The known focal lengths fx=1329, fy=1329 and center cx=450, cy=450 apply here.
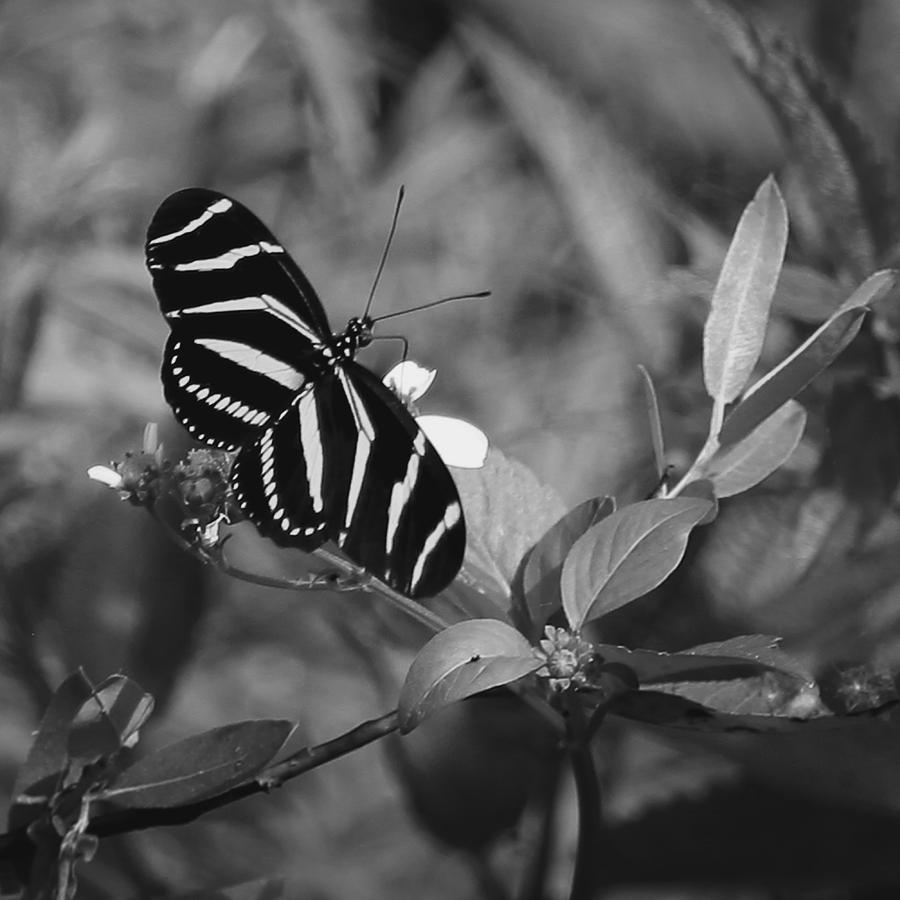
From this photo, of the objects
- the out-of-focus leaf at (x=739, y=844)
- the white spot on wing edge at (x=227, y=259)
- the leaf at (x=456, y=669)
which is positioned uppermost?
the white spot on wing edge at (x=227, y=259)

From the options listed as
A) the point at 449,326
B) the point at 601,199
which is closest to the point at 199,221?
the point at 601,199

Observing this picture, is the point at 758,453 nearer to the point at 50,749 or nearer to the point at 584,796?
the point at 584,796

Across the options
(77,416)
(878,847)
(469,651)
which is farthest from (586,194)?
(469,651)

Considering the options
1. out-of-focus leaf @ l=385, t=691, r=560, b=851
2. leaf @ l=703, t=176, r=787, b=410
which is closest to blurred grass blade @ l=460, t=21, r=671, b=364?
out-of-focus leaf @ l=385, t=691, r=560, b=851

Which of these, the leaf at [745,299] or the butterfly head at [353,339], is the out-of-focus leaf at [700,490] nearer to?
the leaf at [745,299]

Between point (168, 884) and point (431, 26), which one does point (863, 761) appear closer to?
point (168, 884)

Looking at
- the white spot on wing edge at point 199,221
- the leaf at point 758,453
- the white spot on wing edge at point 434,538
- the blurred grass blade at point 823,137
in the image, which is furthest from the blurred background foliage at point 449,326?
the white spot on wing edge at point 199,221
